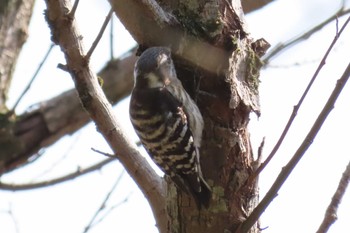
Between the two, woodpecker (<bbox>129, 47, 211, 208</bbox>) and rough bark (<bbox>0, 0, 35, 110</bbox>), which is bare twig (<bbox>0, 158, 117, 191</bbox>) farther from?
woodpecker (<bbox>129, 47, 211, 208</bbox>)

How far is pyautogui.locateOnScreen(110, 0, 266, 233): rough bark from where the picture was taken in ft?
11.4

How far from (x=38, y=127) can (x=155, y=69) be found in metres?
1.21

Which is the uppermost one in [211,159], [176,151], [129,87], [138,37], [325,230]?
[129,87]

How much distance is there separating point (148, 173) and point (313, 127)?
1.10m

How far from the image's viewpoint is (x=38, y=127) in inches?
198

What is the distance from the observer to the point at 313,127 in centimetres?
287

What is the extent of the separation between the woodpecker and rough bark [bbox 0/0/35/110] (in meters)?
0.74

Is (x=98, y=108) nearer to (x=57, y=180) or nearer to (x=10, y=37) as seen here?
(x=10, y=37)

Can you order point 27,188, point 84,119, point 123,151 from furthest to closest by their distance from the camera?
point 84,119, point 27,188, point 123,151

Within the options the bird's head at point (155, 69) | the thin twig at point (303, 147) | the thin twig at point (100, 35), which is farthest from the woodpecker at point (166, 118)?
the thin twig at point (303, 147)

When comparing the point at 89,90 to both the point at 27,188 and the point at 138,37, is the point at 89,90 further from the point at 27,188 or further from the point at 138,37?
the point at 27,188

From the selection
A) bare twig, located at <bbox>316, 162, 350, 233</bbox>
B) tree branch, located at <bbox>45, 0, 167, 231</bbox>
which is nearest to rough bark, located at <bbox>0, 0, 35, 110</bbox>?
tree branch, located at <bbox>45, 0, 167, 231</bbox>

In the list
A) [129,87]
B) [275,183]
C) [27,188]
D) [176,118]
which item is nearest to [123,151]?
[176,118]

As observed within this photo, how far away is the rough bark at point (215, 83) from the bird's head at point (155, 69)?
0.21 ft
